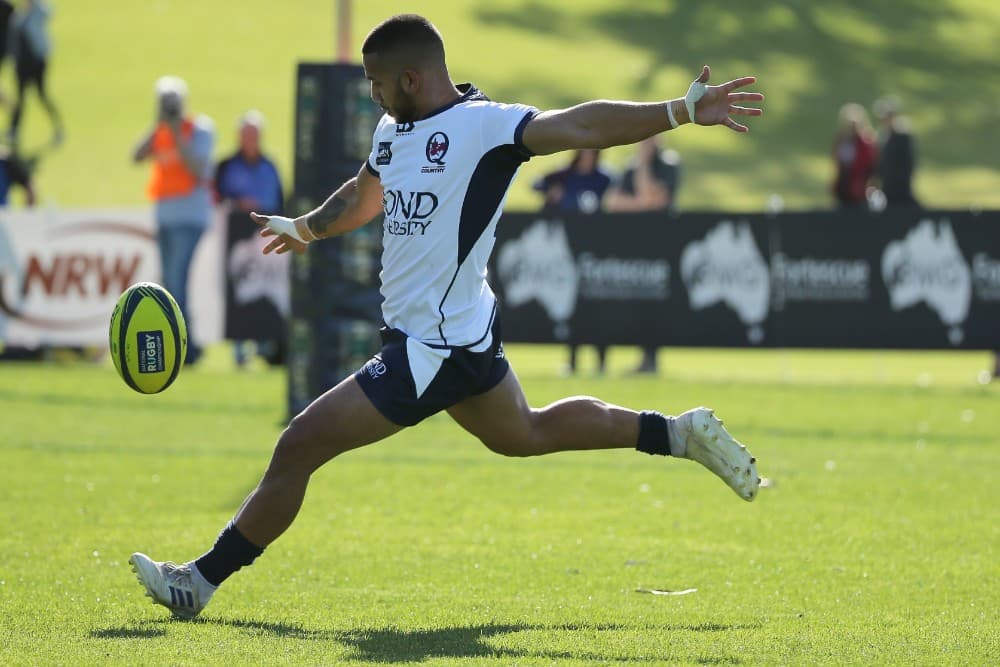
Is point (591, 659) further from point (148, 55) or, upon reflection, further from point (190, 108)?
point (148, 55)

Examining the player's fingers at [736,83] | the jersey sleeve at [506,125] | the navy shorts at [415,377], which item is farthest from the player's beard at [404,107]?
the player's fingers at [736,83]

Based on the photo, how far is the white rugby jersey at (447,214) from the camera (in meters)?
6.62

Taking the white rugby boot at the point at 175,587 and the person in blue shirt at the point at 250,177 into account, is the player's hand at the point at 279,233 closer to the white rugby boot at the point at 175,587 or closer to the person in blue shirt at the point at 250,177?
the white rugby boot at the point at 175,587

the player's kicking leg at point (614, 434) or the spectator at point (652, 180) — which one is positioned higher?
the spectator at point (652, 180)

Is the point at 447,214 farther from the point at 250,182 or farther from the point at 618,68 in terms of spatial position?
the point at 618,68

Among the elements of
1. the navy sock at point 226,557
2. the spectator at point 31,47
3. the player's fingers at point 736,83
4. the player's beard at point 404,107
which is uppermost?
the spectator at point 31,47

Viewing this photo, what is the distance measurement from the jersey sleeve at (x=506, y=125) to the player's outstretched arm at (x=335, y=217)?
78 cm

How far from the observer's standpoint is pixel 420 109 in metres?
6.73

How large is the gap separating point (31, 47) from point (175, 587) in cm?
2664

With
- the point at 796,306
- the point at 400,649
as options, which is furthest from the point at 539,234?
the point at 400,649

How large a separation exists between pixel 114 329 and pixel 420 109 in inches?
67.9

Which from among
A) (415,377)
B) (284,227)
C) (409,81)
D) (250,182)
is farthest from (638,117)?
(250,182)

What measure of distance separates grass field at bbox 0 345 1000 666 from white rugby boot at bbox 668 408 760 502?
1.63 ft

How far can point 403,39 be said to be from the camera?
6637 mm
